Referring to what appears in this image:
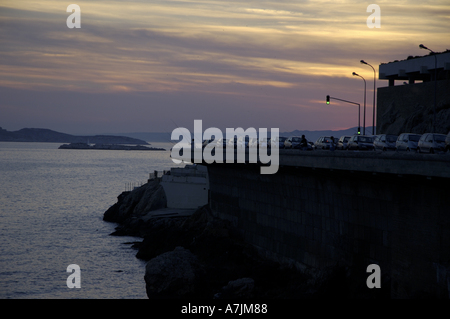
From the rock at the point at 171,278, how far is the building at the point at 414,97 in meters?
32.2

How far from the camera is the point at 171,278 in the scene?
25.9 metres

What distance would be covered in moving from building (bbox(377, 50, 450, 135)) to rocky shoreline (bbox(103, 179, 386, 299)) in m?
24.5

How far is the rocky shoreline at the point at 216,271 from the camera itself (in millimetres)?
24844

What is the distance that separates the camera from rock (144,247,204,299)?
25.9 metres

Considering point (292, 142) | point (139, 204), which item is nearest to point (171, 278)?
point (292, 142)

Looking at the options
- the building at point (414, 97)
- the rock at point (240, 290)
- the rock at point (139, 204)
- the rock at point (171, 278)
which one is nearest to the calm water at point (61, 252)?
the rock at point (139, 204)

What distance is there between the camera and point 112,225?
59438 millimetres

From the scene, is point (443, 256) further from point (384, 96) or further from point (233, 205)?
point (384, 96)

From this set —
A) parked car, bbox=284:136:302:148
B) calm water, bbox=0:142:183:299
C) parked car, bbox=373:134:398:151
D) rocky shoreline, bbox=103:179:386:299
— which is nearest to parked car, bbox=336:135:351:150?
parked car, bbox=284:136:302:148

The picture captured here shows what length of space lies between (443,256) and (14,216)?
58888mm

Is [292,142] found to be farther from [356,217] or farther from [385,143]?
[356,217]

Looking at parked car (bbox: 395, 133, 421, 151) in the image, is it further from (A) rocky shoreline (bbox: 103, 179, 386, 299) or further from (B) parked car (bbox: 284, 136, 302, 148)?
(B) parked car (bbox: 284, 136, 302, 148)

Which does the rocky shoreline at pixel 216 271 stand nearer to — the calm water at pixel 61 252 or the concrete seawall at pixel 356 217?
the concrete seawall at pixel 356 217
